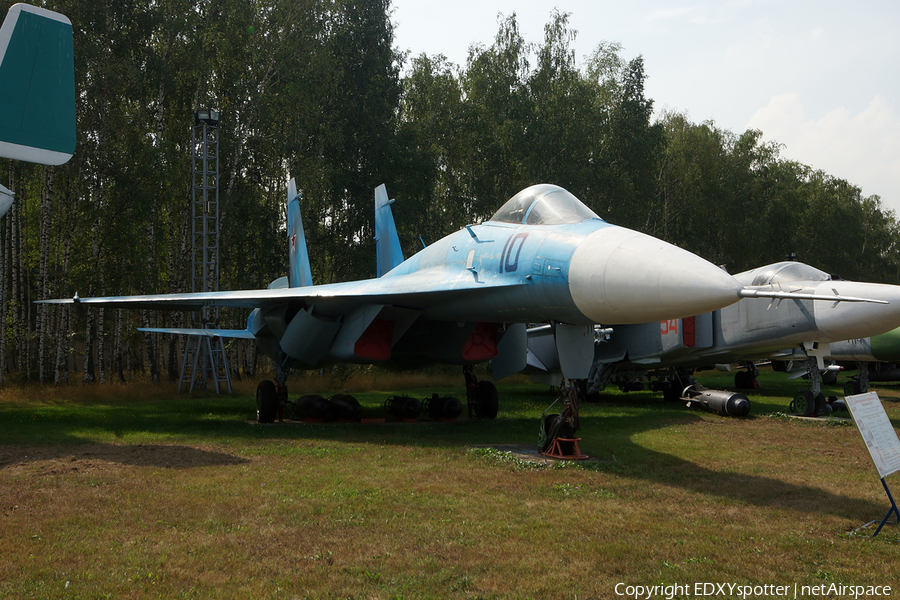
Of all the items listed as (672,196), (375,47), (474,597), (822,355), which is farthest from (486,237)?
(672,196)

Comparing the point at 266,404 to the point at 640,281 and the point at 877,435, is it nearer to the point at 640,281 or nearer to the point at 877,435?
the point at 640,281

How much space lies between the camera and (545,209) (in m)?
7.20

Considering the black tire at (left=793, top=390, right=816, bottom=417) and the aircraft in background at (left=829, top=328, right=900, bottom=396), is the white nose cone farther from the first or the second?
the aircraft in background at (left=829, top=328, right=900, bottom=396)

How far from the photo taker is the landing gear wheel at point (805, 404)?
10812 millimetres

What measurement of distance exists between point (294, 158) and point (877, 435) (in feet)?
68.2

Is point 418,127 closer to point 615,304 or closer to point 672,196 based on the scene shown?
point 672,196

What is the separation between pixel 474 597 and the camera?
10.2 feet

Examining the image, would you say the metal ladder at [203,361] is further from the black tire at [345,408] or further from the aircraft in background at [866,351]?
the aircraft in background at [866,351]

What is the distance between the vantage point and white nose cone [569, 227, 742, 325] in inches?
194

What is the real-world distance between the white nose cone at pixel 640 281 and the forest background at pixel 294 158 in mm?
15491

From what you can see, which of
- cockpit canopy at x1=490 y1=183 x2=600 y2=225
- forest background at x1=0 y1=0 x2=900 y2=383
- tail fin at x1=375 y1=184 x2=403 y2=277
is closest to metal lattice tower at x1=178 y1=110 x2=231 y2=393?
forest background at x1=0 y1=0 x2=900 y2=383

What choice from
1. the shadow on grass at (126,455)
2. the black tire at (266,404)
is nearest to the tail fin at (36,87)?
the shadow on grass at (126,455)

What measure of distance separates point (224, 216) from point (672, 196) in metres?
24.1

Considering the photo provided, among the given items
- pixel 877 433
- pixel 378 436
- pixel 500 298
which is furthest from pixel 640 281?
pixel 378 436
